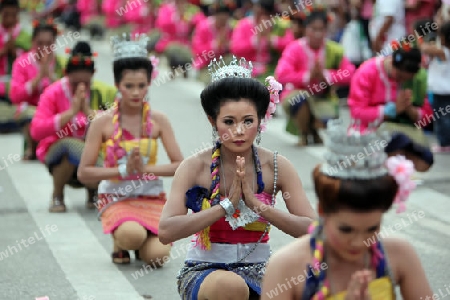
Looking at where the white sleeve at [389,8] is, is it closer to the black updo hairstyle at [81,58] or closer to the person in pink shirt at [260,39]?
the person in pink shirt at [260,39]

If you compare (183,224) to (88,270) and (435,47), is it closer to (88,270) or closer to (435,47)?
(88,270)

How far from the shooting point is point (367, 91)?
8969mm

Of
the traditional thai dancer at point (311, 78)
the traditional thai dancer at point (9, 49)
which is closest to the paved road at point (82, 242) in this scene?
the traditional thai dancer at point (311, 78)

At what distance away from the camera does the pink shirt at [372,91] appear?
887 centimetres

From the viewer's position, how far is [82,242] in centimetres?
729

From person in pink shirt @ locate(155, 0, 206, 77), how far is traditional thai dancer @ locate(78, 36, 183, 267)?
11.2 m

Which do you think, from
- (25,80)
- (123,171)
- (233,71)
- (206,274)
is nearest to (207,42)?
(25,80)

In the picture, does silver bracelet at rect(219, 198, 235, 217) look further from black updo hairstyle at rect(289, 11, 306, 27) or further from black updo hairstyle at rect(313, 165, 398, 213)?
black updo hairstyle at rect(289, 11, 306, 27)

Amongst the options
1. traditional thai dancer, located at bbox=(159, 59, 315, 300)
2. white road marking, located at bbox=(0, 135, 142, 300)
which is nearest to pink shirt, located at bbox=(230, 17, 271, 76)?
white road marking, located at bbox=(0, 135, 142, 300)

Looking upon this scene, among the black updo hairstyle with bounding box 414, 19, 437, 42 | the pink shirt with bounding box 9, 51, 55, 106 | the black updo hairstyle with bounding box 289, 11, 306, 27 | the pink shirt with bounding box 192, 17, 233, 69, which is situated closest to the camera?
the pink shirt with bounding box 9, 51, 55, 106

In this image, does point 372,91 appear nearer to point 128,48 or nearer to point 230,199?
point 128,48

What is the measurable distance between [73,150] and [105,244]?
1.18 metres

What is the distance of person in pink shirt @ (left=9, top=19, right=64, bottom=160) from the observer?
976 cm

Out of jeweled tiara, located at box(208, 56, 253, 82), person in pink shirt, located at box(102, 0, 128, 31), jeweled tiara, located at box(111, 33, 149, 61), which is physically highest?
person in pink shirt, located at box(102, 0, 128, 31)
